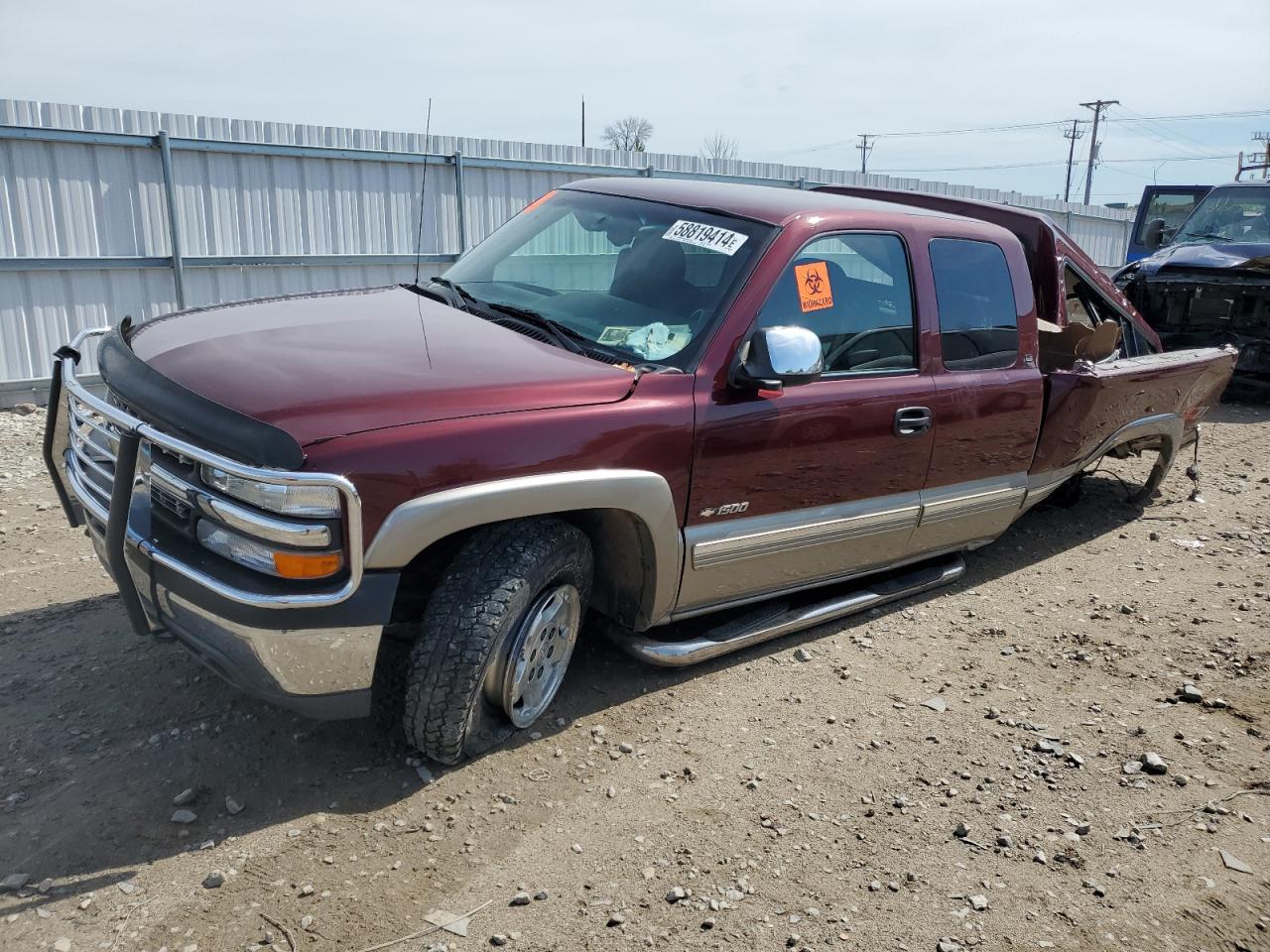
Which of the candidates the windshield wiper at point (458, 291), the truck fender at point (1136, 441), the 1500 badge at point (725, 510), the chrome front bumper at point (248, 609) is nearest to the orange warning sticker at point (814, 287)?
the 1500 badge at point (725, 510)

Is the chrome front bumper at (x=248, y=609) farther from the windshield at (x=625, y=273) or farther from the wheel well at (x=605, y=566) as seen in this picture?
the windshield at (x=625, y=273)

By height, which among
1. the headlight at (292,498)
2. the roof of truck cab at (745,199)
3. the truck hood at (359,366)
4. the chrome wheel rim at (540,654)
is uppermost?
the roof of truck cab at (745,199)

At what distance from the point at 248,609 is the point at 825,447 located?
2.19 meters

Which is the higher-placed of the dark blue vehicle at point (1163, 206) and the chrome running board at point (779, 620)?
the dark blue vehicle at point (1163, 206)

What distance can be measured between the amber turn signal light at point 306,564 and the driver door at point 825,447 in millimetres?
1293

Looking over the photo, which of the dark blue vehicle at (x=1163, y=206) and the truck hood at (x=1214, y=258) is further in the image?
the dark blue vehicle at (x=1163, y=206)

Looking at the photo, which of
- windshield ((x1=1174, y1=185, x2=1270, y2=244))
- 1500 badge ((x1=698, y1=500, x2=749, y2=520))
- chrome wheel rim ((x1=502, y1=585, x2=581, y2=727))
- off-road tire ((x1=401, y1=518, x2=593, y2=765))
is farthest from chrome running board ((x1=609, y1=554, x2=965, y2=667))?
windshield ((x1=1174, y1=185, x2=1270, y2=244))

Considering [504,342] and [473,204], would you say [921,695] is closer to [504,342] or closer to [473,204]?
[504,342]

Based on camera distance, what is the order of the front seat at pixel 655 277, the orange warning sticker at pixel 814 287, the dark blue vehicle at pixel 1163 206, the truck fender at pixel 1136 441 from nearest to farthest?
the front seat at pixel 655 277 < the orange warning sticker at pixel 814 287 < the truck fender at pixel 1136 441 < the dark blue vehicle at pixel 1163 206

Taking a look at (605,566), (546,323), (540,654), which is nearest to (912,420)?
(605,566)

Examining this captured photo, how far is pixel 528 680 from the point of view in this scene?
3.41m

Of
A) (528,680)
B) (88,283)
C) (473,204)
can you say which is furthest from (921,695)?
(473,204)

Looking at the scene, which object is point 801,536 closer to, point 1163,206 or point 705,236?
point 705,236

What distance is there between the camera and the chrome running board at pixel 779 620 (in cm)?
379
